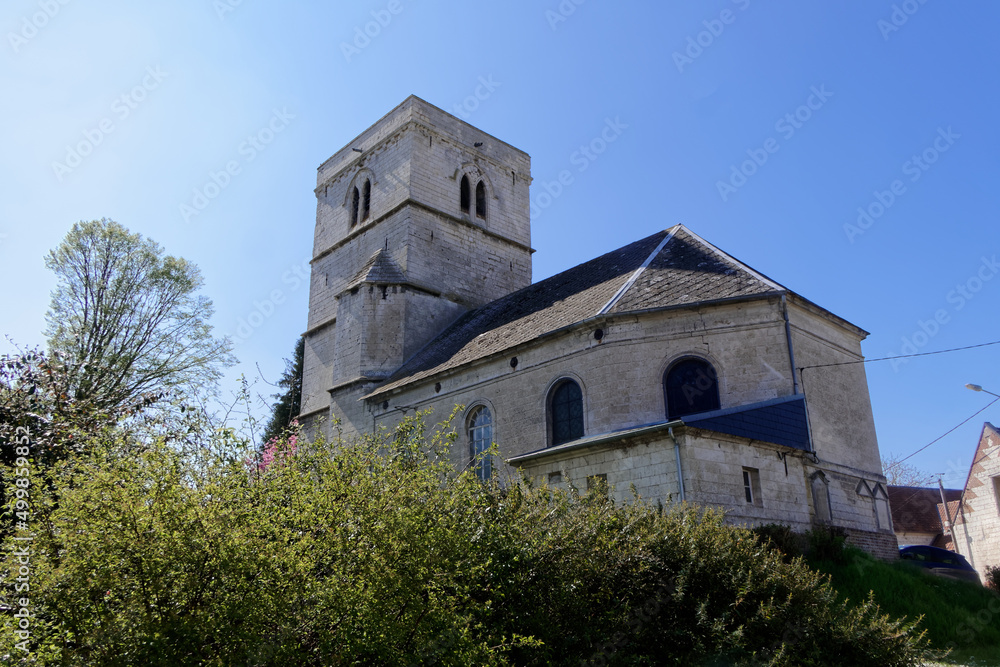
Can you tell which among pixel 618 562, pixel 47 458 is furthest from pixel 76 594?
pixel 47 458

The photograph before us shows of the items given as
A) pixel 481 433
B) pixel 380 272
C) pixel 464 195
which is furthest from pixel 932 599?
pixel 464 195

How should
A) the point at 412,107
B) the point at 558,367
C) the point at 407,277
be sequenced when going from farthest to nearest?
the point at 412,107 → the point at 407,277 → the point at 558,367

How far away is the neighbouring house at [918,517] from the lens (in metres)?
28.4

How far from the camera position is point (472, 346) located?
19.7m

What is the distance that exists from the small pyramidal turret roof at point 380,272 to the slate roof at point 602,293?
8.10ft

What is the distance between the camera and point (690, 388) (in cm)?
1495

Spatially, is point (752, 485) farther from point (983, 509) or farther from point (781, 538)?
point (983, 509)

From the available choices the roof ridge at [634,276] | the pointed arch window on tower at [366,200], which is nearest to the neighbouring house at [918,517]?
the roof ridge at [634,276]

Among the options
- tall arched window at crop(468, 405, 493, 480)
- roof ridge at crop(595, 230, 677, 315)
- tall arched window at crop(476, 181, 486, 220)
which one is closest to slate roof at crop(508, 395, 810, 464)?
roof ridge at crop(595, 230, 677, 315)

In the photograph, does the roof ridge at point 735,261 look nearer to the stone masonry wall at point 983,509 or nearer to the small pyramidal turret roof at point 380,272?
the small pyramidal turret roof at point 380,272

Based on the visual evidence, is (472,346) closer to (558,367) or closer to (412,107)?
(558,367)

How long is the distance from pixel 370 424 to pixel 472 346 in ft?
14.0

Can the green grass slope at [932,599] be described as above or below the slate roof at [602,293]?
below

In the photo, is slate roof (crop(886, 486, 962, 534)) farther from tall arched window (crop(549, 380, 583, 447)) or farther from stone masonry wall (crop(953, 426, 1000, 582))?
tall arched window (crop(549, 380, 583, 447))
